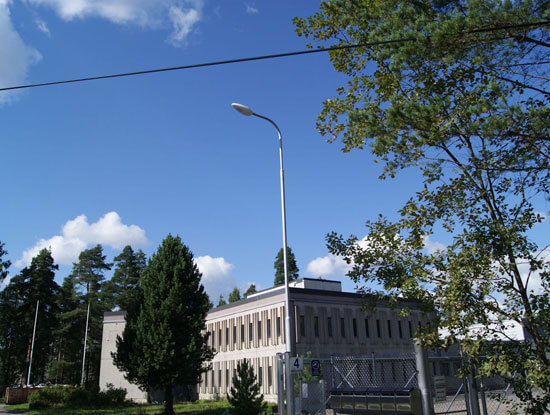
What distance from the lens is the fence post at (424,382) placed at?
22.6 feet

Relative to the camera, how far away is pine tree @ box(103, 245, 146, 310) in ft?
242

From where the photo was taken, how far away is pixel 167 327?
29641mm

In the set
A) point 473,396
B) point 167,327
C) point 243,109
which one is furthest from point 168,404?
point 473,396

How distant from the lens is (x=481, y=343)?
7.82m

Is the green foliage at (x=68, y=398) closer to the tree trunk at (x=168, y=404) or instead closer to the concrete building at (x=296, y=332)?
the concrete building at (x=296, y=332)

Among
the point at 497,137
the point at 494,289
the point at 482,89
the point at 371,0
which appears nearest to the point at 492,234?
the point at 494,289

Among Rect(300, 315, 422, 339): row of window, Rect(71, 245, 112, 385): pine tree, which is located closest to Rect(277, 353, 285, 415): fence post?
Rect(300, 315, 422, 339): row of window

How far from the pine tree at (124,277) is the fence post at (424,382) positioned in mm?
70739

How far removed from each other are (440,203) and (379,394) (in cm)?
809

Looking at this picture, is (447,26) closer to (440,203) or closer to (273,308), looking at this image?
(440,203)

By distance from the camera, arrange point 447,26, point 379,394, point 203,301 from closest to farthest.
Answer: point 447,26 < point 379,394 < point 203,301

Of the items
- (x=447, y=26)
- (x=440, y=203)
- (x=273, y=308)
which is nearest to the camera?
(x=447, y=26)

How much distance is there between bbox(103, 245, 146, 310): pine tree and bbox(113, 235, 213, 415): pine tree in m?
43.5

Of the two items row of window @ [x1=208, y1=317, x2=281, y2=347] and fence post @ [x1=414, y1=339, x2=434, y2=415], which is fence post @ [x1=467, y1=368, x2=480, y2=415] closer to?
fence post @ [x1=414, y1=339, x2=434, y2=415]
